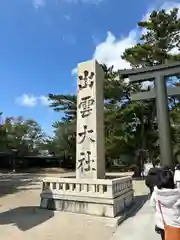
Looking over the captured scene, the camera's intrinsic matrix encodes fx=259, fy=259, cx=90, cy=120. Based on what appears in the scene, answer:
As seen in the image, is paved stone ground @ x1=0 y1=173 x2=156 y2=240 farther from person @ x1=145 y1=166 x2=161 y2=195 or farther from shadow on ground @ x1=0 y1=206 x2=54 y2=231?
person @ x1=145 y1=166 x2=161 y2=195

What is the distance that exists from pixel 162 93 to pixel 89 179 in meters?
3.83

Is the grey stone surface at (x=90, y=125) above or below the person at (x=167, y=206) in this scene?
above

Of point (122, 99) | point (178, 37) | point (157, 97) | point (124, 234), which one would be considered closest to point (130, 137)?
point (122, 99)

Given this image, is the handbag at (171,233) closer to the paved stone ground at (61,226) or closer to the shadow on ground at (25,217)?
the paved stone ground at (61,226)

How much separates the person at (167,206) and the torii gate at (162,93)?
4943 mm

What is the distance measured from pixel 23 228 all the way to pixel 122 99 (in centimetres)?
1504

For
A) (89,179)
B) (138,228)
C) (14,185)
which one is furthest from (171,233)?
(14,185)

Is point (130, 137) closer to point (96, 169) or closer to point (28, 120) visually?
point (96, 169)

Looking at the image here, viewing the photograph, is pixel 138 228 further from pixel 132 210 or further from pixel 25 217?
pixel 25 217

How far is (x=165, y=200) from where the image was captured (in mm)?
3096

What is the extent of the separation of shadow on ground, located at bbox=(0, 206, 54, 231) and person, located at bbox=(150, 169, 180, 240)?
3.16 metres

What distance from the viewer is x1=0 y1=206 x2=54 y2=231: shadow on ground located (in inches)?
219

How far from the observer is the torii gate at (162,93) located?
26.4 ft

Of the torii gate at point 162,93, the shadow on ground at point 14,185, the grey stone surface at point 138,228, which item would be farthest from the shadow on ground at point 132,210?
the shadow on ground at point 14,185
